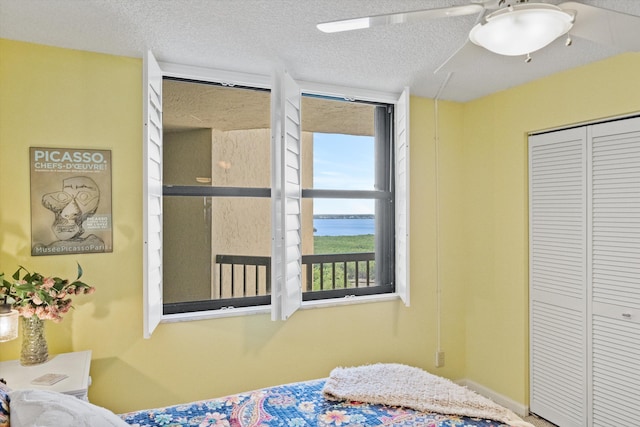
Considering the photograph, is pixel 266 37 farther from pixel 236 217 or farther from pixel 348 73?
pixel 236 217

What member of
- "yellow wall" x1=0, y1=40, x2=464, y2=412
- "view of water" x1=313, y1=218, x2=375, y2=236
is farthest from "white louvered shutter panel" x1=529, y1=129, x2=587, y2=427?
"yellow wall" x1=0, y1=40, x2=464, y2=412

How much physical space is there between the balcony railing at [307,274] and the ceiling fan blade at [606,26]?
226 centimetres

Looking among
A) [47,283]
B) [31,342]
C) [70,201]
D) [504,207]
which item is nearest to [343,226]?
[504,207]

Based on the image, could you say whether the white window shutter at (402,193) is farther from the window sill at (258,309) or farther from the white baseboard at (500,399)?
the white baseboard at (500,399)

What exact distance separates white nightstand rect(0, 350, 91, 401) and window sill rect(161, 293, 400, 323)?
0.54m

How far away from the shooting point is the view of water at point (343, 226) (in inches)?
134

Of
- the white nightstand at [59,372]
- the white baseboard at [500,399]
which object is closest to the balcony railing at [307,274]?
the white nightstand at [59,372]

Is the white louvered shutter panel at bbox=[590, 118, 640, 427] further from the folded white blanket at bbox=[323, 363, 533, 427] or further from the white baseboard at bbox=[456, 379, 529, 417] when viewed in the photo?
the folded white blanket at bbox=[323, 363, 533, 427]

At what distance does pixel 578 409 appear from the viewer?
2.76m

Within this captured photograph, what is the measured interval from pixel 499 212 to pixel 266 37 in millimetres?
2229

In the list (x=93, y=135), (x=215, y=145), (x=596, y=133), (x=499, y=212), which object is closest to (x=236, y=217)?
(x=215, y=145)

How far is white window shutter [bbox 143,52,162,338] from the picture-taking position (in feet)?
7.50

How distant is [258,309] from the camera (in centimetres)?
295

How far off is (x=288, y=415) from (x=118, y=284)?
1.36 metres
